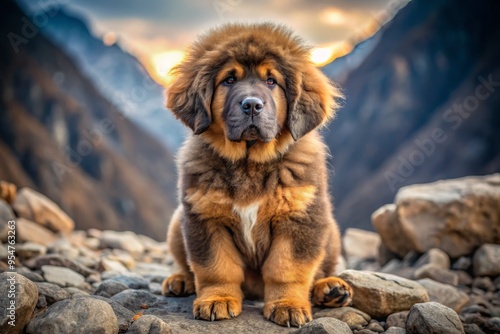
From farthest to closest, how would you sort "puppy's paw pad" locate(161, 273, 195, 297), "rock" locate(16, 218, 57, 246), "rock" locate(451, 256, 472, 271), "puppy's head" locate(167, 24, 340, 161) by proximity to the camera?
"rock" locate(16, 218, 57, 246) → "rock" locate(451, 256, 472, 271) → "puppy's paw pad" locate(161, 273, 195, 297) → "puppy's head" locate(167, 24, 340, 161)

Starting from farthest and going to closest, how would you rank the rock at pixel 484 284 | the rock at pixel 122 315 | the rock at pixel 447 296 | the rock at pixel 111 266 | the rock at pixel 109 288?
1. the rock at pixel 111 266
2. the rock at pixel 484 284
3. the rock at pixel 447 296
4. the rock at pixel 109 288
5. the rock at pixel 122 315

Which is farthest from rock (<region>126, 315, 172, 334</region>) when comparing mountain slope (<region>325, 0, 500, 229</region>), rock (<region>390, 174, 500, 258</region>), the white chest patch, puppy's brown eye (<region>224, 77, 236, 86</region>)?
mountain slope (<region>325, 0, 500, 229</region>)

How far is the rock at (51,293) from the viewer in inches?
127

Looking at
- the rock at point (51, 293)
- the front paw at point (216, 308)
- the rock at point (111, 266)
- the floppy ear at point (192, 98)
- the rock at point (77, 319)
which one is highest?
the floppy ear at point (192, 98)

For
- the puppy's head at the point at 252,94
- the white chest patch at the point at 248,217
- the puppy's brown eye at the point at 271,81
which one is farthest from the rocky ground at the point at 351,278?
the puppy's brown eye at the point at 271,81

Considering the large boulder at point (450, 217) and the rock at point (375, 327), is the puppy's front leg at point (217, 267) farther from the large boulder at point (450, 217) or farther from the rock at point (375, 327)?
the large boulder at point (450, 217)

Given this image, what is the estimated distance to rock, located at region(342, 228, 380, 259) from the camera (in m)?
8.02

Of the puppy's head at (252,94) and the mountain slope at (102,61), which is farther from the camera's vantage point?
the mountain slope at (102,61)

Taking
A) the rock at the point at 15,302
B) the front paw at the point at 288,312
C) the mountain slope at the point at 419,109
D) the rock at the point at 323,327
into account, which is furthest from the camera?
the mountain slope at the point at 419,109

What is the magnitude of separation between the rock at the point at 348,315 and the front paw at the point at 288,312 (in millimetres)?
255

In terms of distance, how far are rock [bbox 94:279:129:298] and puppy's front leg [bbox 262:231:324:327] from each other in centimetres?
134

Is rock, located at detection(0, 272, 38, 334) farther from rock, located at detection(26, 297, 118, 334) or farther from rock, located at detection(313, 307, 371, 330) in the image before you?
rock, located at detection(313, 307, 371, 330)

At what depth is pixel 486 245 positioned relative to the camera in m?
5.44

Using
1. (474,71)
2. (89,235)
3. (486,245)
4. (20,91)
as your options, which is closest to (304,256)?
(486,245)
